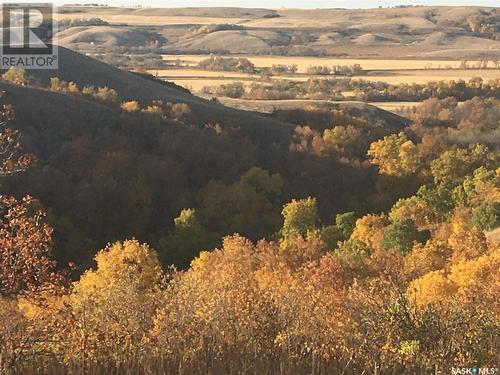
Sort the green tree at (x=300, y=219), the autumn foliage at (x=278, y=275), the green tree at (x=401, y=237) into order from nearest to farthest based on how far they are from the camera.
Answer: the autumn foliage at (x=278, y=275)
the green tree at (x=401, y=237)
the green tree at (x=300, y=219)

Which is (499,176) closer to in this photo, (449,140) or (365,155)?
(365,155)

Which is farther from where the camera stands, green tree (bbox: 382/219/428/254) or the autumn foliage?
green tree (bbox: 382/219/428/254)

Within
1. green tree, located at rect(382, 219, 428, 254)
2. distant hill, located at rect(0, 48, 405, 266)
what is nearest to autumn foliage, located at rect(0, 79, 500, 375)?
green tree, located at rect(382, 219, 428, 254)

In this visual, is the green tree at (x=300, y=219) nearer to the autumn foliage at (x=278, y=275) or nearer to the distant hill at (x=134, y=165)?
the autumn foliage at (x=278, y=275)

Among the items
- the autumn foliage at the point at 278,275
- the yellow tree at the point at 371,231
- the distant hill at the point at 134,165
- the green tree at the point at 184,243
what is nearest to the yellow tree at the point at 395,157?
the autumn foliage at the point at 278,275

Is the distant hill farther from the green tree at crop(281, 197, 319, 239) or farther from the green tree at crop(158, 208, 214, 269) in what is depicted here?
the green tree at crop(281, 197, 319, 239)

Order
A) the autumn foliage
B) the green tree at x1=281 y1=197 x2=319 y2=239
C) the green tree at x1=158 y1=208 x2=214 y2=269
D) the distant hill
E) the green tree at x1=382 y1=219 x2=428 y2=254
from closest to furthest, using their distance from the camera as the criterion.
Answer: the autumn foliage, the green tree at x1=382 y1=219 x2=428 y2=254, the green tree at x1=158 y1=208 x2=214 y2=269, the green tree at x1=281 y1=197 x2=319 y2=239, the distant hill

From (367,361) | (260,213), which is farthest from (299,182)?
(367,361)

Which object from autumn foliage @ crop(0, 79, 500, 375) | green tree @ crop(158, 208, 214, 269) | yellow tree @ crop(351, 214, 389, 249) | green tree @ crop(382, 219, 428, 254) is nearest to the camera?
autumn foliage @ crop(0, 79, 500, 375)

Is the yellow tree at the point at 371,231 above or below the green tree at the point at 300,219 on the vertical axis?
above

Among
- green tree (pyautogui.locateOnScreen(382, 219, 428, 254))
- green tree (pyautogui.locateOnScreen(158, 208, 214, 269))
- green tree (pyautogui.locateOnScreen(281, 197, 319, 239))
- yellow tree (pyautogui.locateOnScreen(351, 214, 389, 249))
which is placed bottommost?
green tree (pyautogui.locateOnScreen(158, 208, 214, 269))

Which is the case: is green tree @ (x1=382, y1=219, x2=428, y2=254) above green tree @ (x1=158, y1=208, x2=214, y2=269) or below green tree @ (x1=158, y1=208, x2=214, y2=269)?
above

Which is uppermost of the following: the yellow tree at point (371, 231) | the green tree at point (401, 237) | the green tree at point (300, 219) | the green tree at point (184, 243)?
the green tree at point (401, 237)

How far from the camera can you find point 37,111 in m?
95.4
